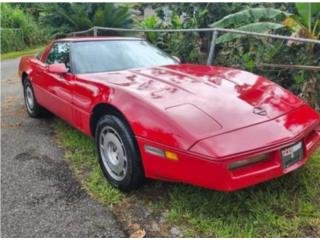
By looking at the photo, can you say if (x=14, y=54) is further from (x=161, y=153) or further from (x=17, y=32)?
(x=161, y=153)

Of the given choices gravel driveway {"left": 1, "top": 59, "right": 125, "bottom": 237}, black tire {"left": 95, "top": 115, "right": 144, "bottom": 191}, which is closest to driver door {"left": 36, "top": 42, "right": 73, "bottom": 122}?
gravel driveway {"left": 1, "top": 59, "right": 125, "bottom": 237}

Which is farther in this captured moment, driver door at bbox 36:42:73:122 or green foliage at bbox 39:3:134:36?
green foliage at bbox 39:3:134:36

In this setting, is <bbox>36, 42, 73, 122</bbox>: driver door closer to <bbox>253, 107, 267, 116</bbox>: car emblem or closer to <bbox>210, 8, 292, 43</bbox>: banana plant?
<bbox>253, 107, 267, 116</bbox>: car emblem

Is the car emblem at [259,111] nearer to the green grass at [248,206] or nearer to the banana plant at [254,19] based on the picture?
the green grass at [248,206]

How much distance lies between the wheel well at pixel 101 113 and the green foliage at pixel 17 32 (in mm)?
16231

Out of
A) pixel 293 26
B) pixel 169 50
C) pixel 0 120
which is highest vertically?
pixel 293 26

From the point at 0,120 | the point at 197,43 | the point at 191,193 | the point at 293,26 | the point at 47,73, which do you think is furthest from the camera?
the point at 197,43

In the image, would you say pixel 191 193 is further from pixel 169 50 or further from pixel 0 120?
pixel 169 50

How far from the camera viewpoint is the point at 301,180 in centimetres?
332

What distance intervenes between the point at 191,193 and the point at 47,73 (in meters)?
2.79

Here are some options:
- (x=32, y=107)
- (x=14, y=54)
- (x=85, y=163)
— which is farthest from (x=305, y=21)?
(x=14, y=54)

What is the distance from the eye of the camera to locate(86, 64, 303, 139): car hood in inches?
115

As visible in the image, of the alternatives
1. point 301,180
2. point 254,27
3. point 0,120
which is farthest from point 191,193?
point 0,120

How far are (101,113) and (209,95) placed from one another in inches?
43.8
